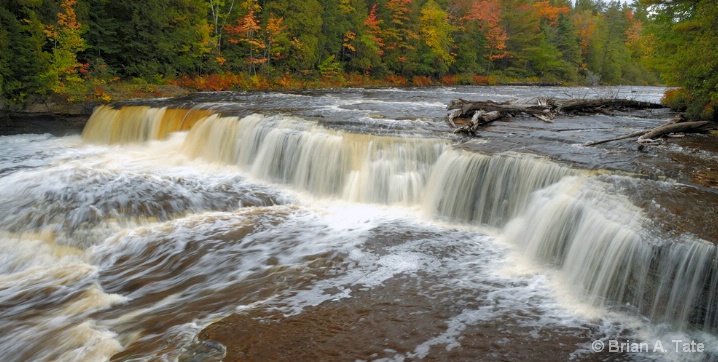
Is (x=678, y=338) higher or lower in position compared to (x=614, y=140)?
lower

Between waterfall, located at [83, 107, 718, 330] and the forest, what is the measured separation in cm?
484

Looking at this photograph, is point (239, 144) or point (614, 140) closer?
point (614, 140)

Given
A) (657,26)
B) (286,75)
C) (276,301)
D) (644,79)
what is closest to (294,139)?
(276,301)

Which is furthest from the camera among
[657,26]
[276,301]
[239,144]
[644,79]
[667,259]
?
[644,79]

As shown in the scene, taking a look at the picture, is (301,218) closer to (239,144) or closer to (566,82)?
(239,144)

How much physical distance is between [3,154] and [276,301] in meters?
12.7

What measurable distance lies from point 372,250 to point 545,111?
385 inches

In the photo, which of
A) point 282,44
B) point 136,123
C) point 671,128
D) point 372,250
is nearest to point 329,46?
point 282,44

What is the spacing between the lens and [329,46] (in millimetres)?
34562

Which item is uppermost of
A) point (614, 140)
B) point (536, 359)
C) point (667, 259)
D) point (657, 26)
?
point (657, 26)

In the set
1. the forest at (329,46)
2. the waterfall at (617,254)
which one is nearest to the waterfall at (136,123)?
the forest at (329,46)

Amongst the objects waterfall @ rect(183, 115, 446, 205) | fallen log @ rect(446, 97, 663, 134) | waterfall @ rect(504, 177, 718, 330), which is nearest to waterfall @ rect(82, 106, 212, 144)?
waterfall @ rect(183, 115, 446, 205)

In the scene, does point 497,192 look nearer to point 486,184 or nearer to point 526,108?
point 486,184

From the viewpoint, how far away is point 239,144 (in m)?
13.6
